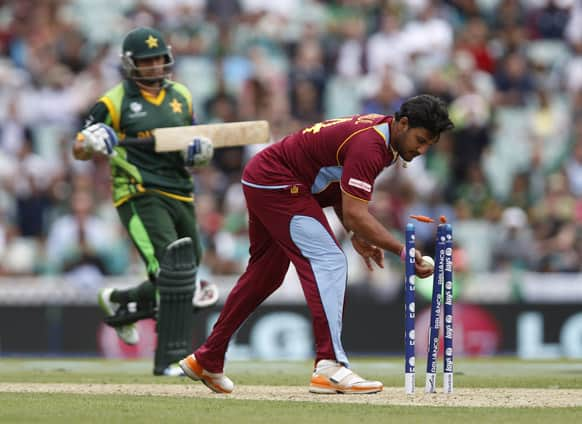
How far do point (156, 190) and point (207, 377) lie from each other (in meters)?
2.29

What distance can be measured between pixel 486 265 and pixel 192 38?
208 inches

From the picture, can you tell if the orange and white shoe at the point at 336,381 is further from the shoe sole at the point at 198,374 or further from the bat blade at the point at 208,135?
the bat blade at the point at 208,135

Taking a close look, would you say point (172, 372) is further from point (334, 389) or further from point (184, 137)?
point (334, 389)

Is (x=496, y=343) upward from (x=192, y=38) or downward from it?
downward

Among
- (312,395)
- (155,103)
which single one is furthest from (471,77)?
(312,395)

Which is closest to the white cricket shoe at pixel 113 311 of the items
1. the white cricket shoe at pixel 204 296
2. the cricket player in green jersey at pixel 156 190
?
the cricket player in green jersey at pixel 156 190

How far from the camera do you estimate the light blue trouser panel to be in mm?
7680

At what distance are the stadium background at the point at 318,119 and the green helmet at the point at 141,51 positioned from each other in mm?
4603

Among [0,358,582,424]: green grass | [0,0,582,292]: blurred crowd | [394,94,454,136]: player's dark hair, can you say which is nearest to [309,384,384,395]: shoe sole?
[0,358,582,424]: green grass

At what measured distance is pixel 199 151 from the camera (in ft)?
31.8

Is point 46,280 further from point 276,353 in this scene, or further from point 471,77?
point 471,77

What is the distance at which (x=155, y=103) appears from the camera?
1007cm

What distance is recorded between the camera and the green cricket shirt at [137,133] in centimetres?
993

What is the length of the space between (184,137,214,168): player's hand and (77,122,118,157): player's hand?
53 centimetres
